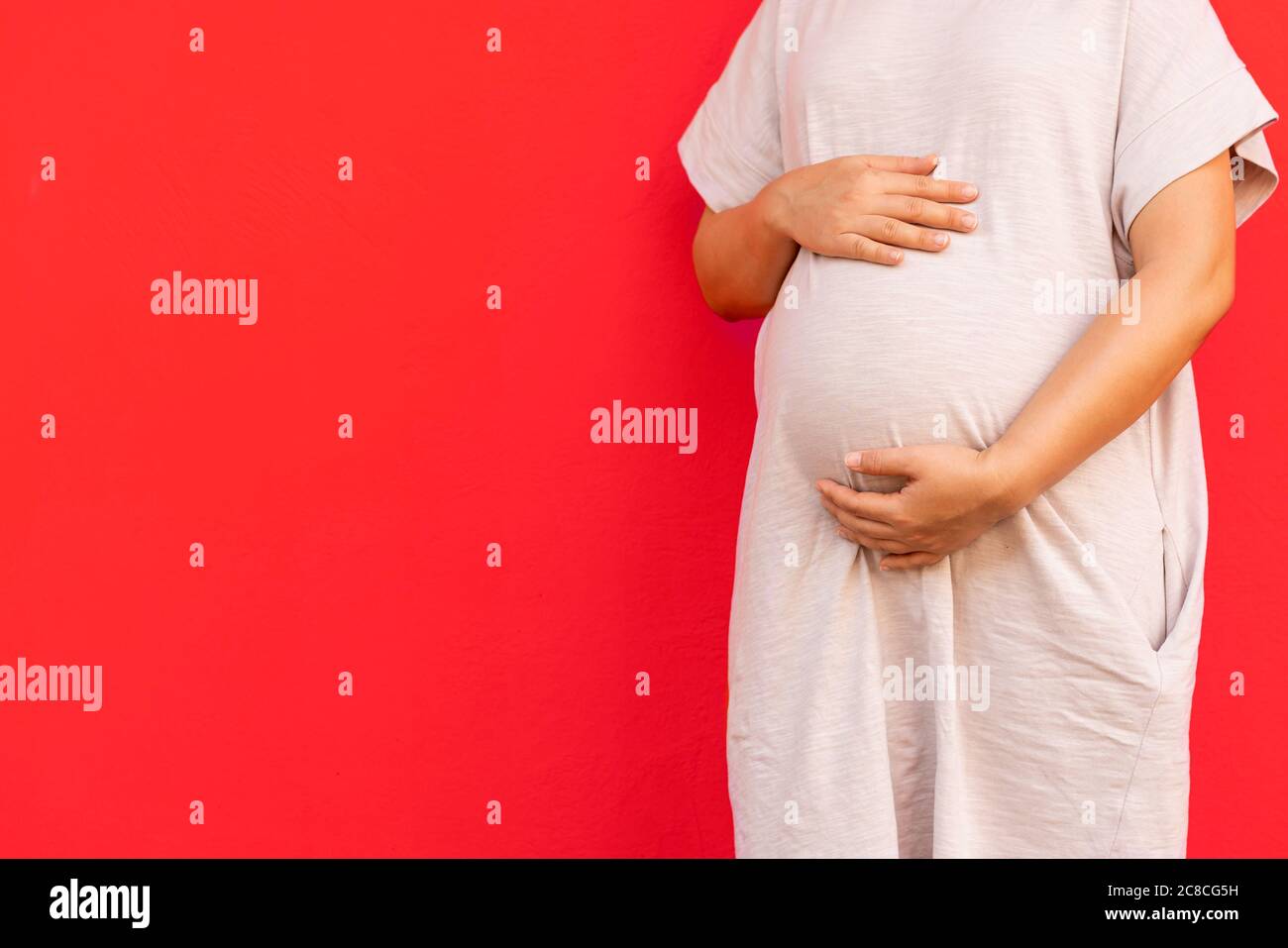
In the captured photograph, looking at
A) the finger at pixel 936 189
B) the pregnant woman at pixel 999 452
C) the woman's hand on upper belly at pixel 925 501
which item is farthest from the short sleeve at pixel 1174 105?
the woman's hand on upper belly at pixel 925 501

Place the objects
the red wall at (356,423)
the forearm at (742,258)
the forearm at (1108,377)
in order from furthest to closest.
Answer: the red wall at (356,423) → the forearm at (742,258) → the forearm at (1108,377)

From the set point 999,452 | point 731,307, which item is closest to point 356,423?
point 731,307

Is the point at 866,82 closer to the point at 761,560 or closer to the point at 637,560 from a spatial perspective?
the point at 761,560

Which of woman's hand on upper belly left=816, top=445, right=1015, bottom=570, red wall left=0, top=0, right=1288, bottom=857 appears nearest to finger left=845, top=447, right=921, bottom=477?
woman's hand on upper belly left=816, top=445, right=1015, bottom=570

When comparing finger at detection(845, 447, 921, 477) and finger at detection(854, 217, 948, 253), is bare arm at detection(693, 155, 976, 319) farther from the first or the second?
finger at detection(845, 447, 921, 477)

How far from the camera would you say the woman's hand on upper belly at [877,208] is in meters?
0.88

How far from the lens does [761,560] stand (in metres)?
0.93

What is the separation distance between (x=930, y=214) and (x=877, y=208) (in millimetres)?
40

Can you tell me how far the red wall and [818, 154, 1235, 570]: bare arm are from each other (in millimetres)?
376

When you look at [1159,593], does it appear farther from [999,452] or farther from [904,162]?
[904,162]

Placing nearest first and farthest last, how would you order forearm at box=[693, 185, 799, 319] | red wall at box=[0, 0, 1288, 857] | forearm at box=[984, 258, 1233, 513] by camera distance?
forearm at box=[984, 258, 1233, 513]
forearm at box=[693, 185, 799, 319]
red wall at box=[0, 0, 1288, 857]

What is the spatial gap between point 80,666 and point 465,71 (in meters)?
0.72

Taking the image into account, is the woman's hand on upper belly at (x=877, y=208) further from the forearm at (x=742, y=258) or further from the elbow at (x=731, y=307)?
the elbow at (x=731, y=307)

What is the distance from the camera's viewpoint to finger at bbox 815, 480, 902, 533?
84 cm
